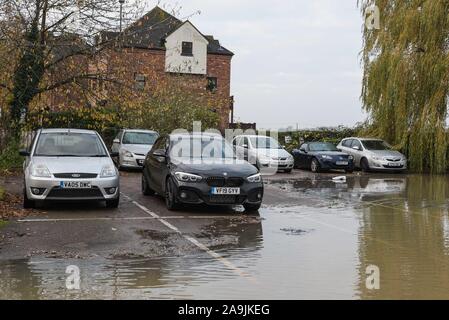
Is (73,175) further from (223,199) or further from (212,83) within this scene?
(212,83)

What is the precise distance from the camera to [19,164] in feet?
65.0

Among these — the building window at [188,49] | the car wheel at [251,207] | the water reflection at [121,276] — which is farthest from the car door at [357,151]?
the building window at [188,49]

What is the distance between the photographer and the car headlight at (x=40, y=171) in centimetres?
1038

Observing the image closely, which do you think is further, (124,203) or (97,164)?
(124,203)

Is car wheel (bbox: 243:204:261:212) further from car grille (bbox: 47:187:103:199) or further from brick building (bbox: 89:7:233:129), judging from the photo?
brick building (bbox: 89:7:233:129)

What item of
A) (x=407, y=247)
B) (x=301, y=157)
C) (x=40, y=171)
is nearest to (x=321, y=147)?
(x=301, y=157)

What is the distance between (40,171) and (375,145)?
16.8 meters

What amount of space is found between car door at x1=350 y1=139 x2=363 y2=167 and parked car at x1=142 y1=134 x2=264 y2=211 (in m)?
12.9

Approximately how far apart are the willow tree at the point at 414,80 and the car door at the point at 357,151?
1462mm

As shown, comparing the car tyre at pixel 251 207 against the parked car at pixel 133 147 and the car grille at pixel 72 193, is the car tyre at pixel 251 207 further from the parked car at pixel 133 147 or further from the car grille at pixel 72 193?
the parked car at pixel 133 147

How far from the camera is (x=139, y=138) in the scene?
862 inches
